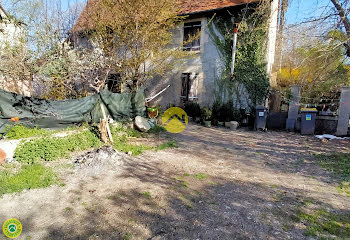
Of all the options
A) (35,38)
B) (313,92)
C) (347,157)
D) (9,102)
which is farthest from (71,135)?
(313,92)

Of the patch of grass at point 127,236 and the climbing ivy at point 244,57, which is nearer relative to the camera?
the patch of grass at point 127,236

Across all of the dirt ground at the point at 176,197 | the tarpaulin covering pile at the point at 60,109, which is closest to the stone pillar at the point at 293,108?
the dirt ground at the point at 176,197

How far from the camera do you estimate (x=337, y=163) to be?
545 cm

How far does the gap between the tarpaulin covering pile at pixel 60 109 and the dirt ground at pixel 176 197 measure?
186cm

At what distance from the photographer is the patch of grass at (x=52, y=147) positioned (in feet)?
16.0

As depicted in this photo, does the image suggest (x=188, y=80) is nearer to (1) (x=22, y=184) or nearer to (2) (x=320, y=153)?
(2) (x=320, y=153)

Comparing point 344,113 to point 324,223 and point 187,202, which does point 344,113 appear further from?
point 187,202

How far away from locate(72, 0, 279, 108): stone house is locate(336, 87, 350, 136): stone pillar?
4.02 metres

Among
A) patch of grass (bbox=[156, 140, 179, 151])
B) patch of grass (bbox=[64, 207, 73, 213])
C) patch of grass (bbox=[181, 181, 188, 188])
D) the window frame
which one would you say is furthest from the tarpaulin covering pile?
the window frame

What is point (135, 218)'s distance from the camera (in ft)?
9.85

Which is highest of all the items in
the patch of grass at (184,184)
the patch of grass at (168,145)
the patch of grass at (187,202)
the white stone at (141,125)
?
the white stone at (141,125)

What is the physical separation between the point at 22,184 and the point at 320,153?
25.7ft

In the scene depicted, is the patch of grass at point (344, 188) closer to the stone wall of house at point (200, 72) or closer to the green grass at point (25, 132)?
the green grass at point (25, 132)

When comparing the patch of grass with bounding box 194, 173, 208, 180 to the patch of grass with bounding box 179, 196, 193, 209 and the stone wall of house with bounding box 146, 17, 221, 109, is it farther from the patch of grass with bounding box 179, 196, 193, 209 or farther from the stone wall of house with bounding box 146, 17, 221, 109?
the stone wall of house with bounding box 146, 17, 221, 109
